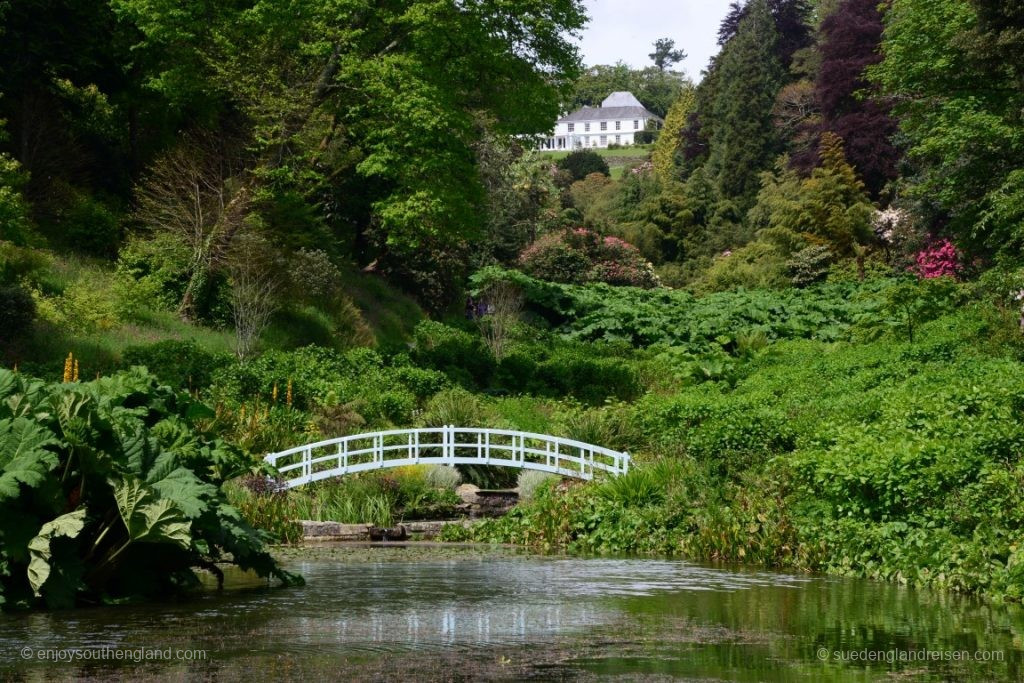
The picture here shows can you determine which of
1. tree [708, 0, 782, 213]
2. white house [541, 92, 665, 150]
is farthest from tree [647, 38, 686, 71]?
tree [708, 0, 782, 213]

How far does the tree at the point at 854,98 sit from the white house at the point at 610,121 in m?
72.0

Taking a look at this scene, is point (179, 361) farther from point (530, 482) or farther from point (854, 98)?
point (854, 98)

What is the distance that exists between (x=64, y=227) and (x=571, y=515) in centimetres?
1914

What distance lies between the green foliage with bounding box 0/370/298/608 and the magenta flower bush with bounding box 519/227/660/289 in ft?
118

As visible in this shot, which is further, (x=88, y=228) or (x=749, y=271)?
(x=749, y=271)

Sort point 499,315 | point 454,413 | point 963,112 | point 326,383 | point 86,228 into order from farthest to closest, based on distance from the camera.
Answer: point 499,315, point 86,228, point 963,112, point 326,383, point 454,413

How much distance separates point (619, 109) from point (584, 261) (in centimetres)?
9006

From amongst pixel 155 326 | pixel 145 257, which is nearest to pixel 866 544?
pixel 155 326

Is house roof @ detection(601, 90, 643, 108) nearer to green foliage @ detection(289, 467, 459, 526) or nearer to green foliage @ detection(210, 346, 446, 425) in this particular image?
A: green foliage @ detection(210, 346, 446, 425)

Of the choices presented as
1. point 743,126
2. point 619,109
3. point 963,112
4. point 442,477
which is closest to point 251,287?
point 442,477

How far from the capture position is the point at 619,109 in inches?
5325

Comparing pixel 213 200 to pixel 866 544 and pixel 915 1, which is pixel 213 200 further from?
pixel 866 544

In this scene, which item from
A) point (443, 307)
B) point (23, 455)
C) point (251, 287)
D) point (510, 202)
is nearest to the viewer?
point (23, 455)

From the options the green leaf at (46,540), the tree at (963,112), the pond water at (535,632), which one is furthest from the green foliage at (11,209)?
the tree at (963,112)
